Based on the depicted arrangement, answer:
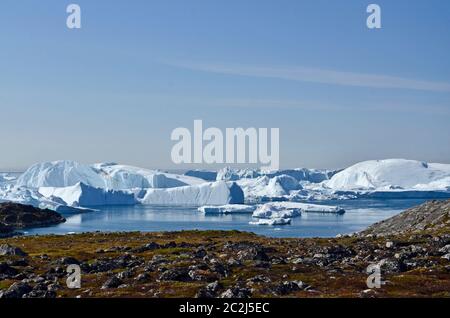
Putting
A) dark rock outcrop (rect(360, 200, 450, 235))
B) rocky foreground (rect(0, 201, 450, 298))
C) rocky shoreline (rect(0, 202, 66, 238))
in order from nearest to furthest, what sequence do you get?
rocky foreground (rect(0, 201, 450, 298)), dark rock outcrop (rect(360, 200, 450, 235)), rocky shoreline (rect(0, 202, 66, 238))

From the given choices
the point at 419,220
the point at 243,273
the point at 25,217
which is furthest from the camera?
the point at 25,217

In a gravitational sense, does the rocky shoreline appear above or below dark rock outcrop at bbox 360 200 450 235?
below

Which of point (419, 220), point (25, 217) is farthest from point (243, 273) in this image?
point (25, 217)

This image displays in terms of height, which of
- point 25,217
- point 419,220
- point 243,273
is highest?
point 243,273

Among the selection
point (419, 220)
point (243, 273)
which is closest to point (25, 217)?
point (419, 220)

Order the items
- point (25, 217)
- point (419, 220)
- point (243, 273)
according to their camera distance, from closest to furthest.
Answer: point (243, 273) → point (419, 220) → point (25, 217)

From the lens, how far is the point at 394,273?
36.0 meters

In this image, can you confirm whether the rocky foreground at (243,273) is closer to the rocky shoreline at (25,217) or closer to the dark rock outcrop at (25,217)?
the rocky shoreline at (25,217)

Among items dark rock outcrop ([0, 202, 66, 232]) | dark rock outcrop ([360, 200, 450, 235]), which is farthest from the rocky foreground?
dark rock outcrop ([0, 202, 66, 232])

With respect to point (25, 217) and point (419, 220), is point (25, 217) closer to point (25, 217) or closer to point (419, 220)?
point (25, 217)

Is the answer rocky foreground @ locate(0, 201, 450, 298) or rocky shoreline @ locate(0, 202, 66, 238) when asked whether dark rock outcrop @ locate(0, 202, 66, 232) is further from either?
rocky foreground @ locate(0, 201, 450, 298)

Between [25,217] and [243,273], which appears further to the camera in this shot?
[25,217]

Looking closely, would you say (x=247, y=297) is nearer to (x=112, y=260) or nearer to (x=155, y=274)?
(x=155, y=274)

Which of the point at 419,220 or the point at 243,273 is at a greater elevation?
the point at 243,273
